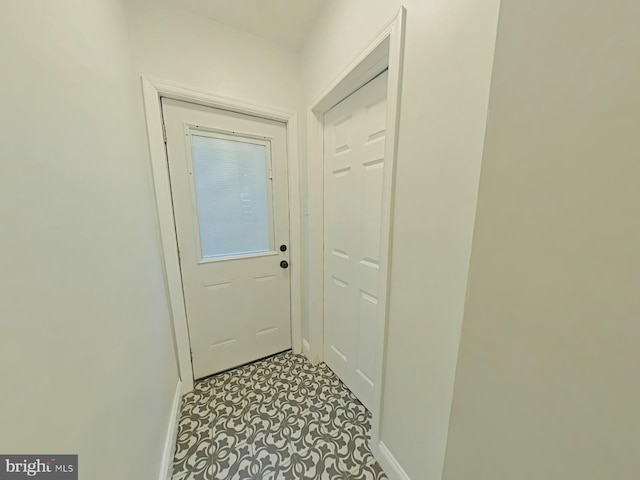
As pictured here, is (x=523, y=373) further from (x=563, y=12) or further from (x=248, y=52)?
(x=248, y=52)

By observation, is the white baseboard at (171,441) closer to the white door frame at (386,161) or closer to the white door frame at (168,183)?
the white door frame at (168,183)

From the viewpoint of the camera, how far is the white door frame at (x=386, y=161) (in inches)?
33.9

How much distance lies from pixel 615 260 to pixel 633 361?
0.15 metres

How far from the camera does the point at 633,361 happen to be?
0.33 meters

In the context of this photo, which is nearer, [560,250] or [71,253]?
[560,250]

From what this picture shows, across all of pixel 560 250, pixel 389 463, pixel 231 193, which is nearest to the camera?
pixel 560 250

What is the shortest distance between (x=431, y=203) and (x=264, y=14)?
153cm

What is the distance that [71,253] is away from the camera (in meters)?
0.52

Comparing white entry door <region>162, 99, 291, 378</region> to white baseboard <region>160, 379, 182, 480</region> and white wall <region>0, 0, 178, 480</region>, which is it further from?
white wall <region>0, 0, 178, 480</region>

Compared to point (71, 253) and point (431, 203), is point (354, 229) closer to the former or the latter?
point (431, 203)

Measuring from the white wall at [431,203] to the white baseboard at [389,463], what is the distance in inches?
1.2

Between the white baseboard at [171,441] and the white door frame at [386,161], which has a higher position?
the white door frame at [386,161]

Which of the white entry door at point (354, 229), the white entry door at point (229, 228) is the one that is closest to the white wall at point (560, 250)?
the white entry door at point (354, 229)

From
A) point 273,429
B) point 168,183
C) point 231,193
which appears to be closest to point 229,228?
point 231,193
